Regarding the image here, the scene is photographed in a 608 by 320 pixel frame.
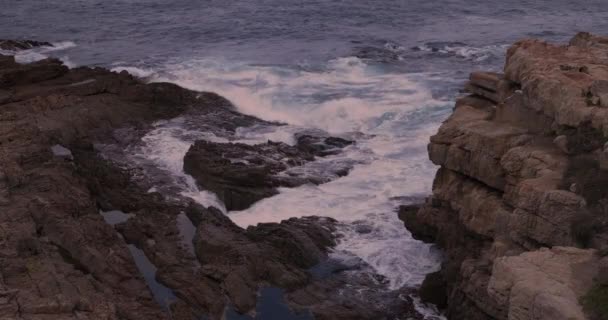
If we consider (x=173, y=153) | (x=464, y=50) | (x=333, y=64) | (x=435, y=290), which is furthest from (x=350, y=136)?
(x=464, y=50)

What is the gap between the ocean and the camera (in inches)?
1173

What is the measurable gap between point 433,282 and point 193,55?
31325 millimetres

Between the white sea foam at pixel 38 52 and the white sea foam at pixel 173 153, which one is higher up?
the white sea foam at pixel 38 52

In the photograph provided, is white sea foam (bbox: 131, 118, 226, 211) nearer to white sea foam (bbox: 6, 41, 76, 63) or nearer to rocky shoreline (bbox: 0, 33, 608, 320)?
rocky shoreline (bbox: 0, 33, 608, 320)

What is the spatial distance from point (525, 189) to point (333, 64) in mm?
30650

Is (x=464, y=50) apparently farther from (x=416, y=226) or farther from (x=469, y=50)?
(x=416, y=226)

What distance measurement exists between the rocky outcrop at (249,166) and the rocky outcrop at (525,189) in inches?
226

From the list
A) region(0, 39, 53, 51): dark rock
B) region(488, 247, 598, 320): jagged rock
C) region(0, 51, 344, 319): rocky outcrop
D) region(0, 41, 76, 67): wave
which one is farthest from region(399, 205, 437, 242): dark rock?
region(0, 39, 53, 51): dark rock

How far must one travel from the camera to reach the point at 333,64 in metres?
48.6

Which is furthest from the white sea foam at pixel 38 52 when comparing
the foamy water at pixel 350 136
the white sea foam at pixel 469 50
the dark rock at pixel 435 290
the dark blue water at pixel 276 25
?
the dark rock at pixel 435 290

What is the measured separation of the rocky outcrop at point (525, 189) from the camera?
15.5 metres

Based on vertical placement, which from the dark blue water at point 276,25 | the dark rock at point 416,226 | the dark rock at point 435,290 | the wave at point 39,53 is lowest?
the dark rock at point 435,290

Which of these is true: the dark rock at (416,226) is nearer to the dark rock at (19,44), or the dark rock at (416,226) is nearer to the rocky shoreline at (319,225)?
the rocky shoreline at (319,225)

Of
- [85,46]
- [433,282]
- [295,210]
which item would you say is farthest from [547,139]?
[85,46]
